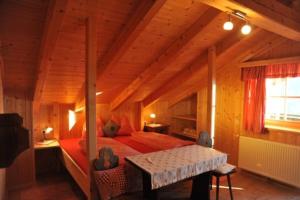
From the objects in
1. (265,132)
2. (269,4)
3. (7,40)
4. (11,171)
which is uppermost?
(269,4)

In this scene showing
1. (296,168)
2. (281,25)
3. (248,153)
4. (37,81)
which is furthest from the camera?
(248,153)

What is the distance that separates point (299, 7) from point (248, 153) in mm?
2507

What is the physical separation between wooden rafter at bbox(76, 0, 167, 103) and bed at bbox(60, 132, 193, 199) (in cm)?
125

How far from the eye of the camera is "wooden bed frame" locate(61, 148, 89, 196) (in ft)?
→ 8.79

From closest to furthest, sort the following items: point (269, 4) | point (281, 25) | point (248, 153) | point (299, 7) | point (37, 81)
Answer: point (269, 4)
point (281, 25)
point (299, 7)
point (37, 81)
point (248, 153)

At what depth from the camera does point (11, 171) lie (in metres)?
3.31

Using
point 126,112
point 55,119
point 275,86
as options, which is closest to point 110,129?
point 126,112

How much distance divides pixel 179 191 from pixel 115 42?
8.02 feet

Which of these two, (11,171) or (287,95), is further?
(287,95)

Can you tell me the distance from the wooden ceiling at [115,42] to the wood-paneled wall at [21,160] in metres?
0.21

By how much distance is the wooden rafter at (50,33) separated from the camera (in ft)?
5.98

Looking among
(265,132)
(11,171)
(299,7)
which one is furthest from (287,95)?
(11,171)

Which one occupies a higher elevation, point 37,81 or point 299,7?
point 299,7

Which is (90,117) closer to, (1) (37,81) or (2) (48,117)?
(1) (37,81)
